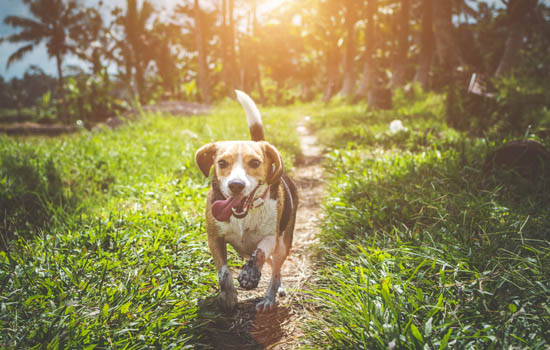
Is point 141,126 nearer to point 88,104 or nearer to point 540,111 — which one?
point 540,111

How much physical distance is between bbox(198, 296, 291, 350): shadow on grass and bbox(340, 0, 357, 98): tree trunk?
62.0 feet

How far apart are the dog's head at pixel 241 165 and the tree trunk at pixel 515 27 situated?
10239mm

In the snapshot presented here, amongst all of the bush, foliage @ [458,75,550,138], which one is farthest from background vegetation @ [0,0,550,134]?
the bush

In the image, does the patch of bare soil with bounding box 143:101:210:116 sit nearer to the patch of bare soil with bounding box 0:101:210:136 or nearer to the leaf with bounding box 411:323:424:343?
the patch of bare soil with bounding box 0:101:210:136

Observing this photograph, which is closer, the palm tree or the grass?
the grass

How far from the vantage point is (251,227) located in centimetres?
210

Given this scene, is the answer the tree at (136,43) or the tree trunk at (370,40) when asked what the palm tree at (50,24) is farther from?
the tree trunk at (370,40)

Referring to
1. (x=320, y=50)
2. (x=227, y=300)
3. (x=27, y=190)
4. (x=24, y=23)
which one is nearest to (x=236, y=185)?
(x=227, y=300)

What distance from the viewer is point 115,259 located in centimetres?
233

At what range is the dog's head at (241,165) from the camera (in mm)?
1857

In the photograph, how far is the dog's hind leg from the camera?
187 cm

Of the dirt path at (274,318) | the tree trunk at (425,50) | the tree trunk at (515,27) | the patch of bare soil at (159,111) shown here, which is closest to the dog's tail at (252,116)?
the dirt path at (274,318)

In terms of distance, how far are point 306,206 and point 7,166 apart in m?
4.05

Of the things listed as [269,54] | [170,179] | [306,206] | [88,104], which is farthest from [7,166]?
[269,54]
